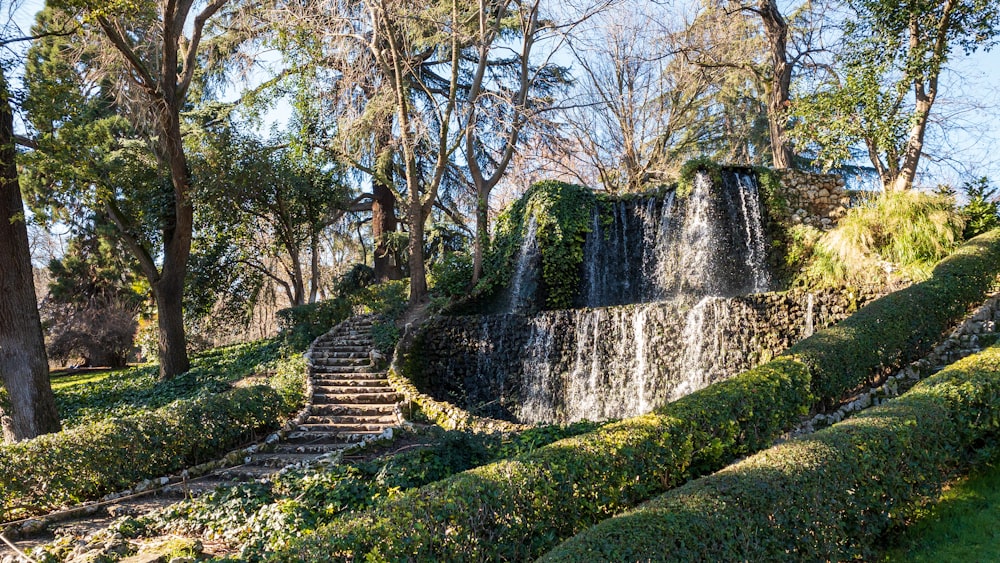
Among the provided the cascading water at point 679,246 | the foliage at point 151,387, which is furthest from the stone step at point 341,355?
the cascading water at point 679,246

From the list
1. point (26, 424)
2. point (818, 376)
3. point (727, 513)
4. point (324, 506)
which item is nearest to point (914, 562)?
point (727, 513)

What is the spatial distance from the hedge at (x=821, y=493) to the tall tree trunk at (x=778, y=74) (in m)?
11.0

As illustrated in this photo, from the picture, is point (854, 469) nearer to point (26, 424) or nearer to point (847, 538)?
point (847, 538)

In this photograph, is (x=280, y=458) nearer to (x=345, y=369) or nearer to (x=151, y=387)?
(x=345, y=369)

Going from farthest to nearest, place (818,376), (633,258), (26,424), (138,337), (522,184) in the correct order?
(522,184) < (138,337) < (633,258) < (26,424) < (818,376)

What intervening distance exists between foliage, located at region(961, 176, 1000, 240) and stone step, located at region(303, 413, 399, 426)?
33.0ft

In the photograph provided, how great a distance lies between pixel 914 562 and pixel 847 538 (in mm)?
452

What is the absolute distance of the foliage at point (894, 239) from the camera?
1004 cm

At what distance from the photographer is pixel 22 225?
32.0ft

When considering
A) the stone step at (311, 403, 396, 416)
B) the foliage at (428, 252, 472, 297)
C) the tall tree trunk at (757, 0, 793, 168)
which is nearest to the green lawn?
the foliage at (428, 252, 472, 297)

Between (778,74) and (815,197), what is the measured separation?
3447mm

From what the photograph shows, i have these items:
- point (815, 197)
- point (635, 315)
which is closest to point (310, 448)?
point (635, 315)

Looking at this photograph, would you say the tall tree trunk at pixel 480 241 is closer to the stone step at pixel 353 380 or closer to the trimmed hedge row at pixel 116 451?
the stone step at pixel 353 380

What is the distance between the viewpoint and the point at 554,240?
15.2 meters
